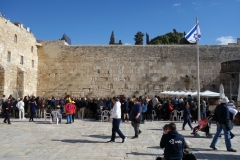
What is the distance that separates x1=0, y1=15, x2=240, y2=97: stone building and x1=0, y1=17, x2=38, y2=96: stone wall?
422mm

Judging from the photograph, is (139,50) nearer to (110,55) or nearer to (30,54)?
(110,55)

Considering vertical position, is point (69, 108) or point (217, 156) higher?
point (69, 108)

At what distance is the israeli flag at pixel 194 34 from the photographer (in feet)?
44.2

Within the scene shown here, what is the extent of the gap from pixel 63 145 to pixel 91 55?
15.2 meters

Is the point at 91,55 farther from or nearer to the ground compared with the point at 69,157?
farther from the ground

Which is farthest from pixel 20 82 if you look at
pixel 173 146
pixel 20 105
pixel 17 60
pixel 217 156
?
pixel 173 146

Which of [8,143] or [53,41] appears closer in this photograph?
[8,143]

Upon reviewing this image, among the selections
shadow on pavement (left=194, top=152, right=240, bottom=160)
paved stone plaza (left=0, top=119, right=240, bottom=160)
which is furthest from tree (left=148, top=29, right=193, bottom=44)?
shadow on pavement (left=194, top=152, right=240, bottom=160)

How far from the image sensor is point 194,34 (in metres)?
13.6

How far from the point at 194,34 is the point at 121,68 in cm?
934

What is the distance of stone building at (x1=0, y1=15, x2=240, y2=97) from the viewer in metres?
21.9

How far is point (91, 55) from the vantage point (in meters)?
22.3

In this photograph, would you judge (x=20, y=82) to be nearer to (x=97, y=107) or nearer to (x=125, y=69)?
(x=97, y=107)

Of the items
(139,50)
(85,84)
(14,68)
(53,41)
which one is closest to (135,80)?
(139,50)
